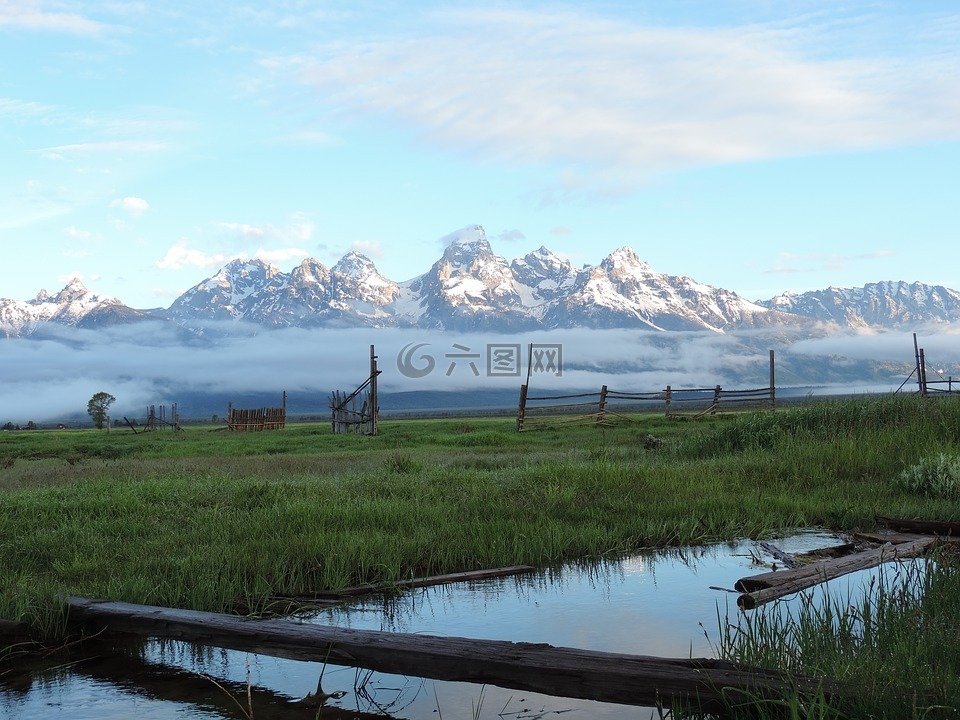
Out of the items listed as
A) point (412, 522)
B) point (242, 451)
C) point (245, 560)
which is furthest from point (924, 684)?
point (242, 451)

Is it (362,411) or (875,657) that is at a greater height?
(875,657)

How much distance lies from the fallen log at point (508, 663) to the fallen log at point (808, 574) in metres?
1.81

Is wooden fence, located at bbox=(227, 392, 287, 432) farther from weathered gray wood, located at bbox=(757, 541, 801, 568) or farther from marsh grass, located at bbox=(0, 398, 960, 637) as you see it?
weathered gray wood, located at bbox=(757, 541, 801, 568)

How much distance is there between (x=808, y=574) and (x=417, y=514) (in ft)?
13.5

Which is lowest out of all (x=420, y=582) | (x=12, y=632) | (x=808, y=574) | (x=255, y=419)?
(x=255, y=419)

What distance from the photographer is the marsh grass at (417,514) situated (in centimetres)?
652

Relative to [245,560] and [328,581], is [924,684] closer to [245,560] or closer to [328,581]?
[328,581]

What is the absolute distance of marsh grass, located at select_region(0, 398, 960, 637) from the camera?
6.52m

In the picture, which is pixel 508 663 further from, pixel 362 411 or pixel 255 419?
pixel 255 419

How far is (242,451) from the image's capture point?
25.1 meters

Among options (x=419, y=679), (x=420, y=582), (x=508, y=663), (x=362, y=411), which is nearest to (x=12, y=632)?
(x=419, y=679)

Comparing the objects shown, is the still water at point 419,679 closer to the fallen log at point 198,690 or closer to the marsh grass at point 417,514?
the fallen log at point 198,690

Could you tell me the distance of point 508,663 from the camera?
371cm

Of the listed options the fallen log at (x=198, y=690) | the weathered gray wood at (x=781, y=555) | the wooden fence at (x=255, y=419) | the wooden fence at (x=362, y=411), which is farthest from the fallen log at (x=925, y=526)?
the wooden fence at (x=255, y=419)
